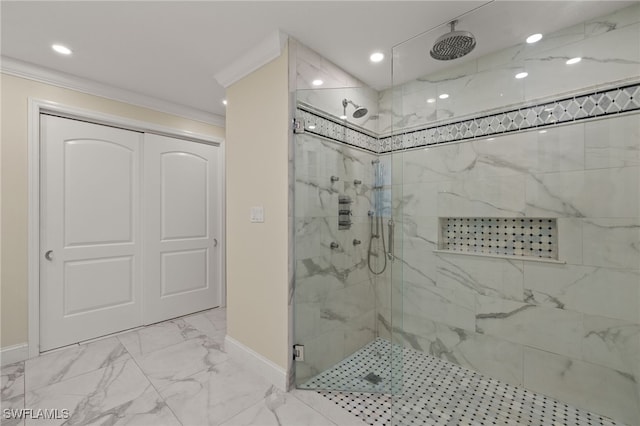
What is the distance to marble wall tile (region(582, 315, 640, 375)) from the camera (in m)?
1.46

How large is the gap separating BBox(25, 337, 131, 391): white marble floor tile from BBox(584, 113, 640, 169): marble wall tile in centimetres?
345

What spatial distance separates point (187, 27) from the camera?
1.83 m

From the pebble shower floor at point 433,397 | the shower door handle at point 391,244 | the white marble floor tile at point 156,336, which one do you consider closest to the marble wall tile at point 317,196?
the shower door handle at point 391,244

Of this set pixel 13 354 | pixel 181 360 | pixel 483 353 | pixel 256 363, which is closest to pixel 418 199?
pixel 483 353

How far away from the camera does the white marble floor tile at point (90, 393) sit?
5.57ft

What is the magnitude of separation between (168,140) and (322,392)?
2.85 metres

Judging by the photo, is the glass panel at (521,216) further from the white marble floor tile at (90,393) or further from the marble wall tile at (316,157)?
the white marble floor tile at (90,393)

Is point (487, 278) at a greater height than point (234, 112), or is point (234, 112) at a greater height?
point (234, 112)

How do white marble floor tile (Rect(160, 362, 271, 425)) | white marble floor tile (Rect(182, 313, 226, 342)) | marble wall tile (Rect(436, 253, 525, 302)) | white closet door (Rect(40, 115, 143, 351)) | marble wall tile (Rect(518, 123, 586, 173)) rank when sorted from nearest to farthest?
marble wall tile (Rect(518, 123, 586, 173)), white marble floor tile (Rect(160, 362, 271, 425)), marble wall tile (Rect(436, 253, 525, 302)), white closet door (Rect(40, 115, 143, 351)), white marble floor tile (Rect(182, 313, 226, 342))

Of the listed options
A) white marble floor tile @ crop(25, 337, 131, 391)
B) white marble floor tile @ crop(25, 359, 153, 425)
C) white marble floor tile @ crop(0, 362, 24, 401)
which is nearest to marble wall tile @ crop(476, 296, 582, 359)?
white marble floor tile @ crop(25, 359, 153, 425)

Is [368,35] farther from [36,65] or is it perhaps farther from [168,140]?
[36,65]

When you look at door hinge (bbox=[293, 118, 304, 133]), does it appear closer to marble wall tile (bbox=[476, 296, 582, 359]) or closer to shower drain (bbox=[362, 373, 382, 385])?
marble wall tile (bbox=[476, 296, 582, 359])

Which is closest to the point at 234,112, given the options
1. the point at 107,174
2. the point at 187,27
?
the point at 187,27

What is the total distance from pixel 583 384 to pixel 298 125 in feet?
7.46
